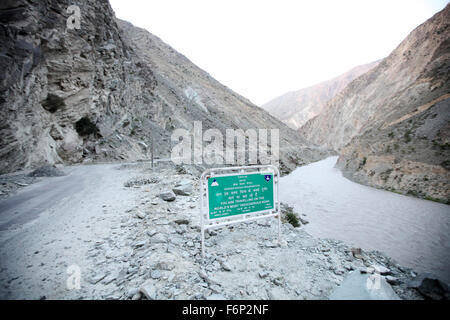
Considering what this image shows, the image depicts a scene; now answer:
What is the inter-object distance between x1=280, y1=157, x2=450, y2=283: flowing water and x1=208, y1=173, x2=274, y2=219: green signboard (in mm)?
5824

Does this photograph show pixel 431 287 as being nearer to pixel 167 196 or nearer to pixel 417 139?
pixel 167 196

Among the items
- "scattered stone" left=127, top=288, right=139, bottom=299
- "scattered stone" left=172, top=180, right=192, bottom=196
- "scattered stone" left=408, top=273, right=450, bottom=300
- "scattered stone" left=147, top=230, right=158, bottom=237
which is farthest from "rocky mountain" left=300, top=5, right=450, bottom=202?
"scattered stone" left=127, top=288, right=139, bottom=299

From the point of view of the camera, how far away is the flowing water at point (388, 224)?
7.63 metres

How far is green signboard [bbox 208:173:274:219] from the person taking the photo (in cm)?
392

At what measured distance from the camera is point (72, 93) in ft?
57.4

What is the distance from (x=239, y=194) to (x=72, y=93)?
20.2 metres

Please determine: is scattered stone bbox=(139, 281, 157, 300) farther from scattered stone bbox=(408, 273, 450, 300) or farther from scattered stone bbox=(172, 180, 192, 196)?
scattered stone bbox=(172, 180, 192, 196)

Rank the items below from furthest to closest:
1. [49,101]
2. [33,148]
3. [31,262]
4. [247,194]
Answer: [49,101]
[33,148]
[247,194]
[31,262]

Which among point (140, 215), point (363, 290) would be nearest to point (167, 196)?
point (140, 215)

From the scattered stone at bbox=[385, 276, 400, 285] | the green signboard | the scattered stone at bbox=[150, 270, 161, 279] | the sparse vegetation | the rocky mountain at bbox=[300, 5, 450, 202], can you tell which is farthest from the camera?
the sparse vegetation

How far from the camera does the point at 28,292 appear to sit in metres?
2.77
